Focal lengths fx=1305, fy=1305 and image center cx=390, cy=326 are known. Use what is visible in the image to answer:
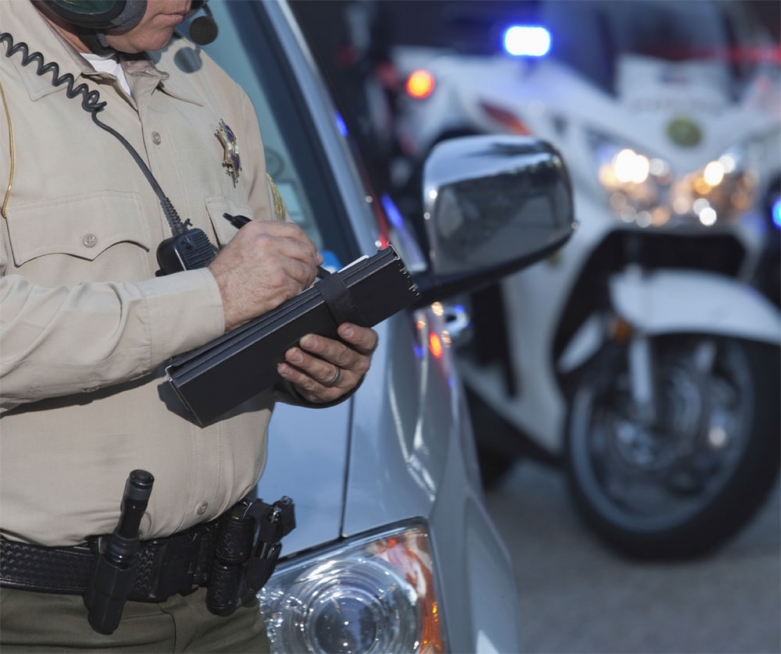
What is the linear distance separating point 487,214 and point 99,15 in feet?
3.16

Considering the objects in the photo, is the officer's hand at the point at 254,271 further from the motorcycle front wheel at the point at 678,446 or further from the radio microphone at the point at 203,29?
the motorcycle front wheel at the point at 678,446

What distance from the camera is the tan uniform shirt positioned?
153cm

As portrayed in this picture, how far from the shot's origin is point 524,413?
189 inches

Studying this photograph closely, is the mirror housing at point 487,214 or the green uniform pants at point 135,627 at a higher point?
the mirror housing at point 487,214

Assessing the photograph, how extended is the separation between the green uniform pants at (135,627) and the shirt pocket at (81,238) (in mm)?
413

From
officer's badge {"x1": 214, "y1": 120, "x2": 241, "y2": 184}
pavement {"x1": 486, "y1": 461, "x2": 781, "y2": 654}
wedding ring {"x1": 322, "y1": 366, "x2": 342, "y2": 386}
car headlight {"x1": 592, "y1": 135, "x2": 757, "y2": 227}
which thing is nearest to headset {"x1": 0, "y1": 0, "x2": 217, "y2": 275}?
officer's badge {"x1": 214, "y1": 120, "x2": 241, "y2": 184}

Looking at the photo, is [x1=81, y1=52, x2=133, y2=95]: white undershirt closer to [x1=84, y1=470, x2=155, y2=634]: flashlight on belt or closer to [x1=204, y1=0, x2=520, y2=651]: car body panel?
[x1=84, y1=470, x2=155, y2=634]: flashlight on belt

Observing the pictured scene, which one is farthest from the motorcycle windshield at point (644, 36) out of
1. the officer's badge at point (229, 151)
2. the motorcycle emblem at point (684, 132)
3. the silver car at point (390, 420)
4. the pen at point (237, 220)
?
the pen at point (237, 220)

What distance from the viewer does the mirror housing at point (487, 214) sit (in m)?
2.40

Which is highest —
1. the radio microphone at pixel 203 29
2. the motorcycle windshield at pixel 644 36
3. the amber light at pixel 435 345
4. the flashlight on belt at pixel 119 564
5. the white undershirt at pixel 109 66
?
the white undershirt at pixel 109 66

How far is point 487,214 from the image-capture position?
8.00 ft

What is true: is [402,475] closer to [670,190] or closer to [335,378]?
[335,378]

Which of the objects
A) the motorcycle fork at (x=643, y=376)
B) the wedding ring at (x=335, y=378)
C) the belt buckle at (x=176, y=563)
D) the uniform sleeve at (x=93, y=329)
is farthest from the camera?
the motorcycle fork at (x=643, y=376)

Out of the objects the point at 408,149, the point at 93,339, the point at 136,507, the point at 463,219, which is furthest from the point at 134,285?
the point at 408,149
